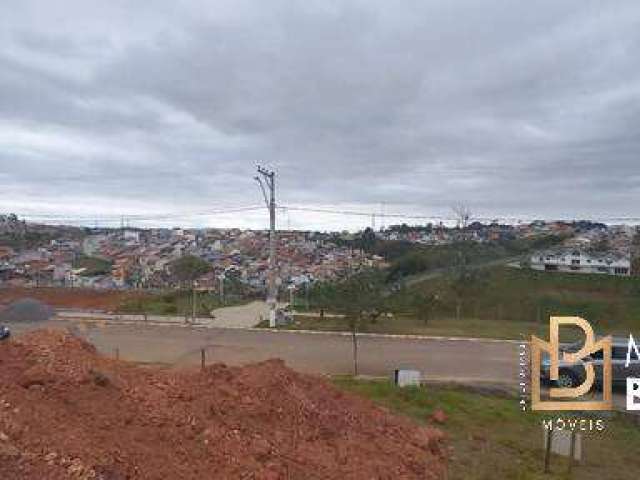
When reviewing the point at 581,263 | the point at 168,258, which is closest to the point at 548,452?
the point at 168,258

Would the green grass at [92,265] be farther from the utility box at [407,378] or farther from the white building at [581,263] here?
the utility box at [407,378]

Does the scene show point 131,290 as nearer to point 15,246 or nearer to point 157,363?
point 157,363

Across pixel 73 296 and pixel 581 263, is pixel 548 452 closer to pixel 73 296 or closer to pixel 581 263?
pixel 73 296

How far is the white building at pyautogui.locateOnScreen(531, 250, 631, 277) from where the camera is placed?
214 ft

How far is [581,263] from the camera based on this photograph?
67188 millimetres

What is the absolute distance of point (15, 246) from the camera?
78.6 m

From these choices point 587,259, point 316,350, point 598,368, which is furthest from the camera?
point 587,259

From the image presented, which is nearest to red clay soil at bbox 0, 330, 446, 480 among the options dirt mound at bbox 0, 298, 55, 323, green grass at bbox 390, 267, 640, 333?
dirt mound at bbox 0, 298, 55, 323

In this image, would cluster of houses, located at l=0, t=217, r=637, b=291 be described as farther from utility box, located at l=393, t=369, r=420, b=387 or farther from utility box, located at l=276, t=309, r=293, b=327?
utility box, located at l=393, t=369, r=420, b=387

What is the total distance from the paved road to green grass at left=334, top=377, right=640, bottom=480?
280 centimetres

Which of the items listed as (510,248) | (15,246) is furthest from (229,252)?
(510,248)

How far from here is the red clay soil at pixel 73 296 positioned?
3512 centimetres

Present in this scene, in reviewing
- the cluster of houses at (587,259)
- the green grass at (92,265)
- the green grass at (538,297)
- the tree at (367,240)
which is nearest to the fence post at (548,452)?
the green grass at (538,297)

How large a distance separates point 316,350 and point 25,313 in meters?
8.75
